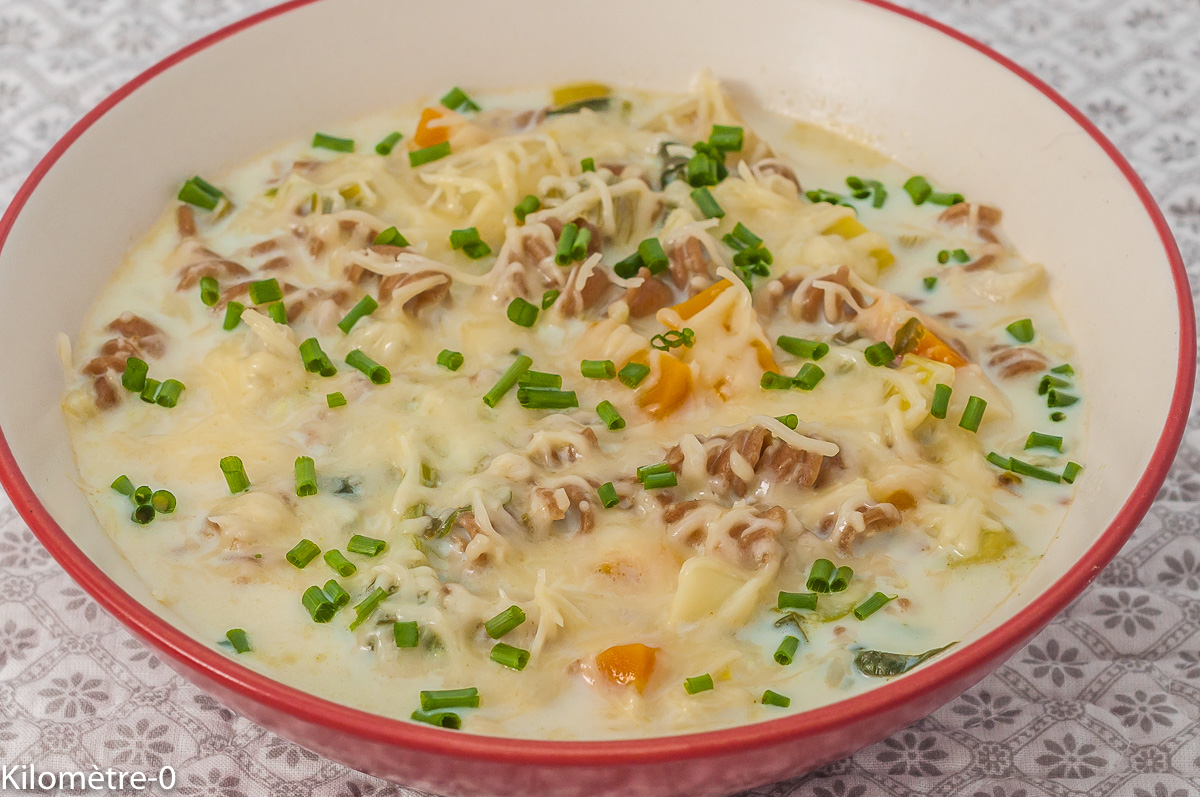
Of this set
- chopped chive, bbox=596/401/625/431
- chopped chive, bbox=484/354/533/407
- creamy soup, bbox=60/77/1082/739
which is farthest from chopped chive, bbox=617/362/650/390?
chopped chive, bbox=484/354/533/407

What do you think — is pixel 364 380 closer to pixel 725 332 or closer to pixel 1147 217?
pixel 725 332

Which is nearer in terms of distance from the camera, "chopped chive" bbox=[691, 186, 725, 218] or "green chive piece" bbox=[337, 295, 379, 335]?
"green chive piece" bbox=[337, 295, 379, 335]

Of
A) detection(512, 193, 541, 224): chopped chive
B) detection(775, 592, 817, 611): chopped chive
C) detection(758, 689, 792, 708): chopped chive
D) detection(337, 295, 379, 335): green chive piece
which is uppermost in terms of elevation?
detection(512, 193, 541, 224): chopped chive

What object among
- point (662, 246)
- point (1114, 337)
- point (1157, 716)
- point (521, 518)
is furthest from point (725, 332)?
point (1157, 716)

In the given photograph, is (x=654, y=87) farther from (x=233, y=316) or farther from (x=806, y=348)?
(x=233, y=316)

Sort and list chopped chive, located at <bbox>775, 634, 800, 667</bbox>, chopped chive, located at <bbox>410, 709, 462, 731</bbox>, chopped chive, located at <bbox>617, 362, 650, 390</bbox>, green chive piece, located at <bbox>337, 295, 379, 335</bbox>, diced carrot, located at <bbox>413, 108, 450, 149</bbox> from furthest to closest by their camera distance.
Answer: diced carrot, located at <bbox>413, 108, 450, 149</bbox> → green chive piece, located at <bbox>337, 295, 379, 335</bbox> → chopped chive, located at <bbox>617, 362, 650, 390</bbox> → chopped chive, located at <bbox>775, 634, 800, 667</bbox> → chopped chive, located at <bbox>410, 709, 462, 731</bbox>

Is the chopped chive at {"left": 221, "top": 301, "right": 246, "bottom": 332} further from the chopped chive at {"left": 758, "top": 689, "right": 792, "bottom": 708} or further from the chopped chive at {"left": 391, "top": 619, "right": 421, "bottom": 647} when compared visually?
the chopped chive at {"left": 758, "top": 689, "right": 792, "bottom": 708}
